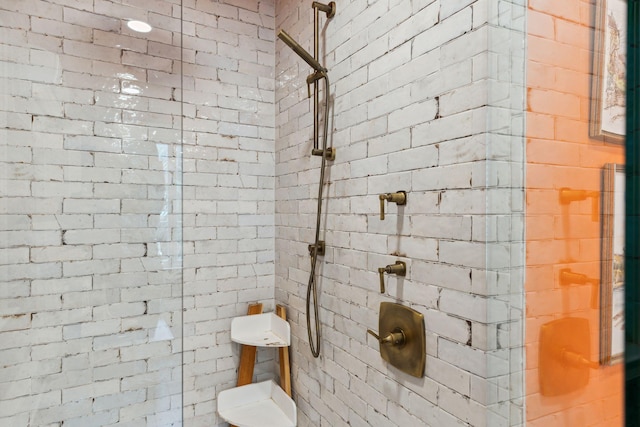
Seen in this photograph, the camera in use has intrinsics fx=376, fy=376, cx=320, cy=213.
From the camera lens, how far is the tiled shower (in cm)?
100

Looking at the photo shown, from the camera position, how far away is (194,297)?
209cm

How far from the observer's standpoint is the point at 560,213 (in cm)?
93

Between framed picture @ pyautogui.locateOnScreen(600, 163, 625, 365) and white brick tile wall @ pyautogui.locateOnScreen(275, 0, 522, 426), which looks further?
white brick tile wall @ pyautogui.locateOnScreen(275, 0, 522, 426)

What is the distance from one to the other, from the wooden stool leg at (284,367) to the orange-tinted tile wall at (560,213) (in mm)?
1356

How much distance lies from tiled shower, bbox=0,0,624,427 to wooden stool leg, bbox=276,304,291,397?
4cm

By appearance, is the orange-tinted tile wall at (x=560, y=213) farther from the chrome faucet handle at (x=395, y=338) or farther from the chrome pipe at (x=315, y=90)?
the chrome pipe at (x=315, y=90)

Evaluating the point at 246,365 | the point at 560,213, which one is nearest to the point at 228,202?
the point at 246,365

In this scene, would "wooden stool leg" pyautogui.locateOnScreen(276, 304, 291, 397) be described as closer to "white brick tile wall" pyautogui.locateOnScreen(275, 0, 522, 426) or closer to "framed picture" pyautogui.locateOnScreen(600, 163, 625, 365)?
"white brick tile wall" pyautogui.locateOnScreen(275, 0, 522, 426)

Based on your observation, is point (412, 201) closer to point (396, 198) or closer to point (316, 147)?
point (396, 198)

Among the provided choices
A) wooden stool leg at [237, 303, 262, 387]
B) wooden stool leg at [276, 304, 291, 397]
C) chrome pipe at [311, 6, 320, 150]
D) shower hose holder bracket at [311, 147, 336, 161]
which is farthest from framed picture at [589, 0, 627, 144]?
wooden stool leg at [237, 303, 262, 387]

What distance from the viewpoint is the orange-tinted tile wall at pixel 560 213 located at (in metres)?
0.86

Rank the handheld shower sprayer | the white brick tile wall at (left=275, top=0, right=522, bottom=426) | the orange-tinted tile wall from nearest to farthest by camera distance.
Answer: the orange-tinted tile wall → the white brick tile wall at (left=275, top=0, right=522, bottom=426) → the handheld shower sprayer

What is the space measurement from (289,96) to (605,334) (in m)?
1.80

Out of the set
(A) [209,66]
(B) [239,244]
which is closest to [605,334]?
(B) [239,244]
